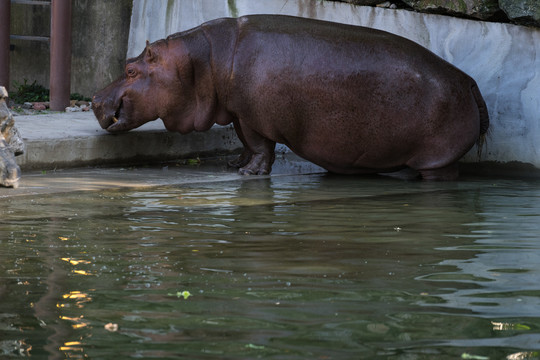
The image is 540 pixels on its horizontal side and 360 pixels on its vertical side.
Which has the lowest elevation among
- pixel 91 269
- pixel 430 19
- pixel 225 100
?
pixel 91 269

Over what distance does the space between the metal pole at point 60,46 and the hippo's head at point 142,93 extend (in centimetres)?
183

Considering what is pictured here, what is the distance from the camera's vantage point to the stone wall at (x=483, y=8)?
7.42 m

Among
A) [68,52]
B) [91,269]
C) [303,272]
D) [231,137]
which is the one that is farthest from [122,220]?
[68,52]

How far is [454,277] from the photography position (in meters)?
3.45

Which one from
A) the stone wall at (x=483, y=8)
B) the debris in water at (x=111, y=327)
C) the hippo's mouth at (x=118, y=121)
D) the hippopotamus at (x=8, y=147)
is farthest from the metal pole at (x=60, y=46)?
the debris in water at (x=111, y=327)

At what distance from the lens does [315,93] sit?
702 centimetres

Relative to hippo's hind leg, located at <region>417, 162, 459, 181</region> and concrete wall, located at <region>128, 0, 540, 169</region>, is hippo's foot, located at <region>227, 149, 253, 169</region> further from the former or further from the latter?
concrete wall, located at <region>128, 0, 540, 169</region>

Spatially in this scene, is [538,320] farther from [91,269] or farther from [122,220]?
[122,220]

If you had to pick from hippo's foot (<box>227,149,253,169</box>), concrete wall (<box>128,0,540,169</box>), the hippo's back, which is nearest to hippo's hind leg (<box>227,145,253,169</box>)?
hippo's foot (<box>227,149,253,169</box>)

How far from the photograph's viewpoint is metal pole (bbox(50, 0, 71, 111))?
9172mm

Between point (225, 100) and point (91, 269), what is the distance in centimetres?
384

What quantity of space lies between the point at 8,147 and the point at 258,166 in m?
2.11

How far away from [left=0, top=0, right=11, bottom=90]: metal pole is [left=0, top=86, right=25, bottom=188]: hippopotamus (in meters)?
3.34

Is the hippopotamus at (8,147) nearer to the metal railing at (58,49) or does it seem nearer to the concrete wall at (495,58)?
the metal railing at (58,49)
